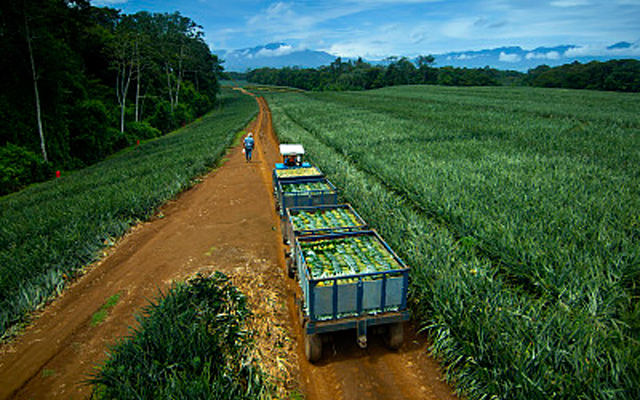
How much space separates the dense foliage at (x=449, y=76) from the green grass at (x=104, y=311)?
338 ft

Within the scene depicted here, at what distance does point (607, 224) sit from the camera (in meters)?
7.85

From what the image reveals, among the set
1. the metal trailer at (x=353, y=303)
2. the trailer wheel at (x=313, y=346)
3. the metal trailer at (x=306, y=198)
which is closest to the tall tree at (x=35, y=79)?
the metal trailer at (x=306, y=198)

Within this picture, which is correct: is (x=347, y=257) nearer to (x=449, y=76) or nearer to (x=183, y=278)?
(x=183, y=278)

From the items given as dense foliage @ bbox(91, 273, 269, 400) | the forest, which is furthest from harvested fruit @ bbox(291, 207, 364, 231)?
the forest

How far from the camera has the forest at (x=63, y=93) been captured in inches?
972

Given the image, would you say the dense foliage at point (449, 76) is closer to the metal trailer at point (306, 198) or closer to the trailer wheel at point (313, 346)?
the metal trailer at point (306, 198)

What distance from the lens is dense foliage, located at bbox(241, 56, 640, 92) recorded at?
77644mm

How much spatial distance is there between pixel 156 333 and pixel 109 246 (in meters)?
6.71

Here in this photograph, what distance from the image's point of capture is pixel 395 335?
19.3 ft

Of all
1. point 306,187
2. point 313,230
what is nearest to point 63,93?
point 306,187

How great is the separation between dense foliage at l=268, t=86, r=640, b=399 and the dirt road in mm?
1059

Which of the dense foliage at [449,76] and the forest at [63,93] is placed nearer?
the forest at [63,93]

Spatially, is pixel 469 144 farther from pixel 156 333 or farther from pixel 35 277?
pixel 35 277

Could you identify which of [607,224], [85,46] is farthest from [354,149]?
[85,46]
